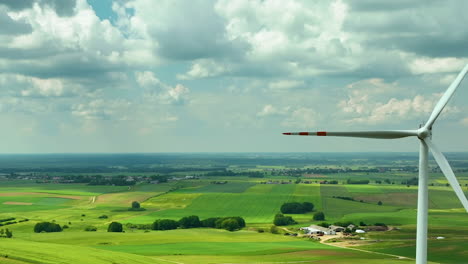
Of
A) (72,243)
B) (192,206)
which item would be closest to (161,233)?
(72,243)

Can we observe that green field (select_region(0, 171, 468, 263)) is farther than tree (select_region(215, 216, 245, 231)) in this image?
No

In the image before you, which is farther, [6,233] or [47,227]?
[47,227]

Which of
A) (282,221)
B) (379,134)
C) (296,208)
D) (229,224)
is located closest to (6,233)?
(229,224)

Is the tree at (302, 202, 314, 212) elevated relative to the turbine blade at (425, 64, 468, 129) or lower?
lower

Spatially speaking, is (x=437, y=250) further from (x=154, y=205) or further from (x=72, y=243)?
(x=154, y=205)

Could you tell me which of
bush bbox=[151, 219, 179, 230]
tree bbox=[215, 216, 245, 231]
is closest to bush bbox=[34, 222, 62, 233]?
bush bbox=[151, 219, 179, 230]

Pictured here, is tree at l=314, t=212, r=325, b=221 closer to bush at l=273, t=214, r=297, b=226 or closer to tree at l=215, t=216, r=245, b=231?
bush at l=273, t=214, r=297, b=226

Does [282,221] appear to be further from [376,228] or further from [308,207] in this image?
[308,207]
